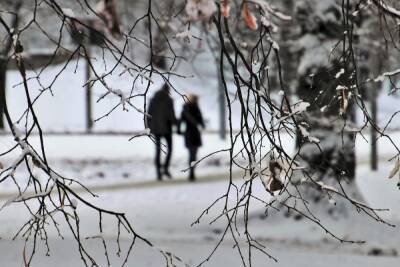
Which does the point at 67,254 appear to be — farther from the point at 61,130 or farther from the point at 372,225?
the point at 61,130

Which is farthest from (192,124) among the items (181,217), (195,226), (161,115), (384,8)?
(384,8)

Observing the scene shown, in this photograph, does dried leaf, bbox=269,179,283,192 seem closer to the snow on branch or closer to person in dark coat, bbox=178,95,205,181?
the snow on branch

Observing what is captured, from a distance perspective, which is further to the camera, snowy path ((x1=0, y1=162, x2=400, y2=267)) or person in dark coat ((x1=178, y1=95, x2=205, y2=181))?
person in dark coat ((x1=178, y1=95, x2=205, y2=181))

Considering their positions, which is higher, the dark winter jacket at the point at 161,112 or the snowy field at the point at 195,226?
the dark winter jacket at the point at 161,112

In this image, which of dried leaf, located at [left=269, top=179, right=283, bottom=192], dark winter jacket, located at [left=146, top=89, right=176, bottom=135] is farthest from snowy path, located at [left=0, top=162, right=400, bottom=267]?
dried leaf, located at [left=269, top=179, right=283, bottom=192]

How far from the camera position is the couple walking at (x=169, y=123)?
12.8 meters

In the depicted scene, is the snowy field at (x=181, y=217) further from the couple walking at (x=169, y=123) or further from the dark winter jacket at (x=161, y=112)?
the dark winter jacket at (x=161, y=112)

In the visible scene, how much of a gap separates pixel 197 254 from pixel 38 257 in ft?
5.05

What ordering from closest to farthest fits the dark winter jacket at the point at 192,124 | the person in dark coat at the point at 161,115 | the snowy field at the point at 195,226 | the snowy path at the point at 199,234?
1. the snowy path at the point at 199,234
2. the snowy field at the point at 195,226
3. the person in dark coat at the point at 161,115
4. the dark winter jacket at the point at 192,124

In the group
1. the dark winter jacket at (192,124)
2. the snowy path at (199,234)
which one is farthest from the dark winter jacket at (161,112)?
the snowy path at (199,234)

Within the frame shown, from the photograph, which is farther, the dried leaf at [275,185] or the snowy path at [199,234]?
the snowy path at [199,234]

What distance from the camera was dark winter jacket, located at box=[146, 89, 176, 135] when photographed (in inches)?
502

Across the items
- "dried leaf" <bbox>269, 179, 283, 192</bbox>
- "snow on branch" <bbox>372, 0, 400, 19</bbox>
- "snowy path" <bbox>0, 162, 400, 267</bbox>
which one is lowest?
"snowy path" <bbox>0, 162, 400, 267</bbox>

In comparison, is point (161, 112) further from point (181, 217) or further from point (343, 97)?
point (343, 97)
